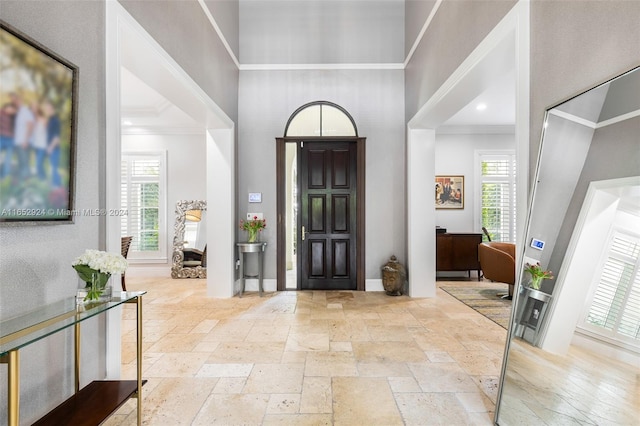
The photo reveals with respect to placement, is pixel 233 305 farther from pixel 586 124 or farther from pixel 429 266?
pixel 586 124

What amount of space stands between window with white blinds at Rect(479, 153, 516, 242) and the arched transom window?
12.2 ft

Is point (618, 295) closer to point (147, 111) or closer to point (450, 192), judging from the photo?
point (450, 192)

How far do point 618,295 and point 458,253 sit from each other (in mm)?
5279

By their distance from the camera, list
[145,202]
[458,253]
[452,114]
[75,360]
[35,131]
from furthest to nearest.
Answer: [145,202] → [458,253] → [452,114] → [75,360] → [35,131]

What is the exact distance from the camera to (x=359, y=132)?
5223 mm

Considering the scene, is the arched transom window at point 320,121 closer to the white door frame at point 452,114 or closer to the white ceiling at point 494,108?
the white door frame at point 452,114

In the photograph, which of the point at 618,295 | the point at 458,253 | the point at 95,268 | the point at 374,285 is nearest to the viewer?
the point at 618,295

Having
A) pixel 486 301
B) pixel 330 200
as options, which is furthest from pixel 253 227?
pixel 486 301

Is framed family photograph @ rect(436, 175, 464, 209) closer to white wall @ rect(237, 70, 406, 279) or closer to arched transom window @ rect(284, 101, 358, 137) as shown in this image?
white wall @ rect(237, 70, 406, 279)

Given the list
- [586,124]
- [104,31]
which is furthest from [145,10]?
[586,124]

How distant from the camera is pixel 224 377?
2459 mm

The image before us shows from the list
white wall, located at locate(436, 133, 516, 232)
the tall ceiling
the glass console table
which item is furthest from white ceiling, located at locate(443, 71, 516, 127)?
the glass console table

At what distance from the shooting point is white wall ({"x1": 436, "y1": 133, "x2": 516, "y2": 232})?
7.25m

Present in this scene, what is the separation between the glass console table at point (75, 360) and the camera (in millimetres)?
1098
